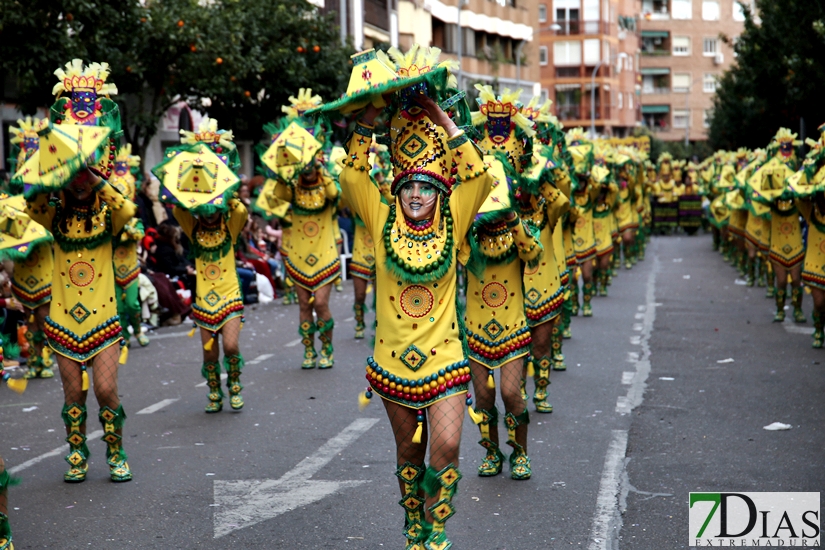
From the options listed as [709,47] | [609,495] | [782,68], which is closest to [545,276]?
[609,495]

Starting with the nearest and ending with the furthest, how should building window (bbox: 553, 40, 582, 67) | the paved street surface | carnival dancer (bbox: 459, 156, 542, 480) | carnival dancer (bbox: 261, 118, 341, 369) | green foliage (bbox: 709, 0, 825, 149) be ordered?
the paved street surface
carnival dancer (bbox: 459, 156, 542, 480)
carnival dancer (bbox: 261, 118, 341, 369)
green foliage (bbox: 709, 0, 825, 149)
building window (bbox: 553, 40, 582, 67)

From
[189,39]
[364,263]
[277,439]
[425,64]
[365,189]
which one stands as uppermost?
[189,39]

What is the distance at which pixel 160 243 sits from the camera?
57.5ft

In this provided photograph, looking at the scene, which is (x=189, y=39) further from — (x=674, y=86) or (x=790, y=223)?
(x=674, y=86)

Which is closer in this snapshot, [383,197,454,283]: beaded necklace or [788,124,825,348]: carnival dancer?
[383,197,454,283]: beaded necklace

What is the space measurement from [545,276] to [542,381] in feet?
2.91

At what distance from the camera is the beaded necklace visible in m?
5.40

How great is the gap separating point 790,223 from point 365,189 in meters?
10.4

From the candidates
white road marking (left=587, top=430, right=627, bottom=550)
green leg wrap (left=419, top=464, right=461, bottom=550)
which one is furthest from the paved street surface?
green leg wrap (left=419, top=464, right=461, bottom=550)

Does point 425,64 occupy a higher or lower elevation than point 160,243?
higher

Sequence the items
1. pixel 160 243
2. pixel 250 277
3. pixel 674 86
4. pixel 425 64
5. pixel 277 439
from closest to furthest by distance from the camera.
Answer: pixel 425 64 → pixel 277 439 → pixel 160 243 → pixel 250 277 → pixel 674 86

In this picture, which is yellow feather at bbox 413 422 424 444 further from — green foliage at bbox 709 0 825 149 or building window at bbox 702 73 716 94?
building window at bbox 702 73 716 94

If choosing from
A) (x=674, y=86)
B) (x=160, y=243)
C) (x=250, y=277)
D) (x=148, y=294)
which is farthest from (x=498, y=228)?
(x=674, y=86)

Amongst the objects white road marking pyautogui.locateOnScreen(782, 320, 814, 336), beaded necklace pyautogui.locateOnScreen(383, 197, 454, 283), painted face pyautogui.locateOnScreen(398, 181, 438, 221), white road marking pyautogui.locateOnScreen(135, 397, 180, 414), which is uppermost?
painted face pyautogui.locateOnScreen(398, 181, 438, 221)
